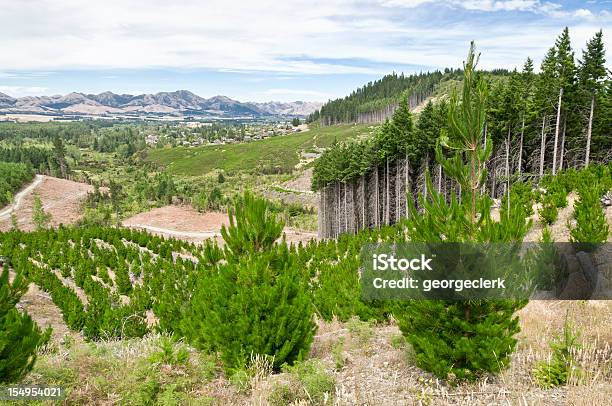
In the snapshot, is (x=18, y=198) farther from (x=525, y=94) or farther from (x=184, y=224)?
(x=525, y=94)

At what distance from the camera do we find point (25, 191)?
6706 centimetres

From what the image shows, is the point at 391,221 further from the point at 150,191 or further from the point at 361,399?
the point at 150,191

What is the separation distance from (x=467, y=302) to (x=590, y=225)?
8953mm

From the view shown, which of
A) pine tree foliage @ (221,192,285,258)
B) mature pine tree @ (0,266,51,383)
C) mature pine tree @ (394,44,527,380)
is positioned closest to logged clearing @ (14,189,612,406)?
mature pine tree @ (394,44,527,380)

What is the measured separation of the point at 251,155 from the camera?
14375cm

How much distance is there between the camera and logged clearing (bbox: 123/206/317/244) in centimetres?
4687

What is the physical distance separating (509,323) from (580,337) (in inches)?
85.5

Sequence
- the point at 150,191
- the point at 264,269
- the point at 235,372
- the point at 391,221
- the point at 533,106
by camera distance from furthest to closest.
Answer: the point at 150,191 < the point at 391,221 < the point at 533,106 < the point at 264,269 < the point at 235,372

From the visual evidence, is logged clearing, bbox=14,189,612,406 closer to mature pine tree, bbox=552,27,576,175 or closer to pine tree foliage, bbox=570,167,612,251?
pine tree foliage, bbox=570,167,612,251

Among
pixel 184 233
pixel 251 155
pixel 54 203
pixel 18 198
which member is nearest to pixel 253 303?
pixel 184 233

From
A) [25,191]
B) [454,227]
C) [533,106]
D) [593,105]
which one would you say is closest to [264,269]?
[454,227]

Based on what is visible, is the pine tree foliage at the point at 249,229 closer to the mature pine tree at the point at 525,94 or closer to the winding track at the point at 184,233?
the mature pine tree at the point at 525,94

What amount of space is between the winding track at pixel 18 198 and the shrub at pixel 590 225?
6473 cm

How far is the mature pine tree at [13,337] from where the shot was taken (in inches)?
209
